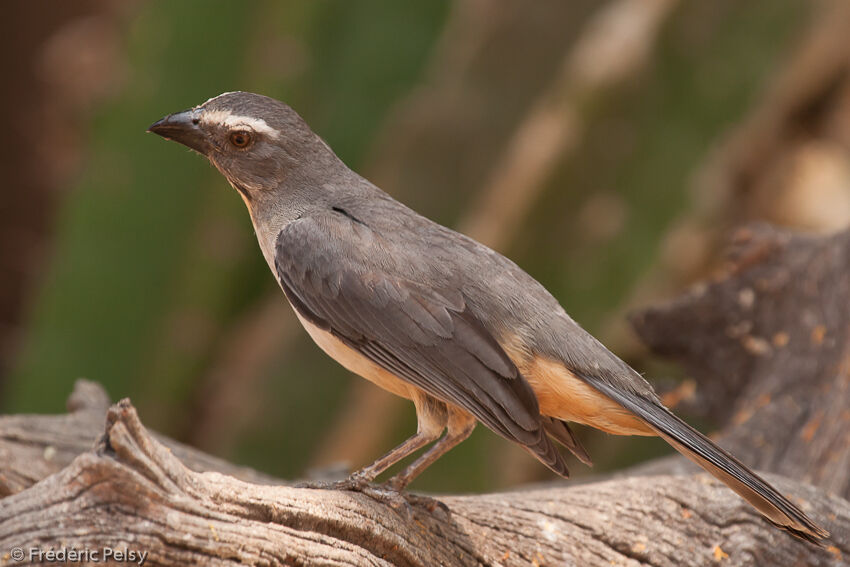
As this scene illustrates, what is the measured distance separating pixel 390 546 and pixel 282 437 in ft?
13.9

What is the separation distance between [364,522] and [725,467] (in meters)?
1.22

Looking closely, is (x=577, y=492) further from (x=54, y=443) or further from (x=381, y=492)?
(x=54, y=443)

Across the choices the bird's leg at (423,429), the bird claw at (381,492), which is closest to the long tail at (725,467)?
the bird's leg at (423,429)

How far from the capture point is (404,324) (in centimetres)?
345

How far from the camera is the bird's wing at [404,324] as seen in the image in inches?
130

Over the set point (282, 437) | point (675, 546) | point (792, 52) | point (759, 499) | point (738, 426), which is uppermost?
point (792, 52)

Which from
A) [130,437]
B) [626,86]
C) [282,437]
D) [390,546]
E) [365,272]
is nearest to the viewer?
[130,437]

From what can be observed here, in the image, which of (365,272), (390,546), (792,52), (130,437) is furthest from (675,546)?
(792,52)

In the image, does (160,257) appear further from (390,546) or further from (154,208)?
(390,546)

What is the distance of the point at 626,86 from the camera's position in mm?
6805

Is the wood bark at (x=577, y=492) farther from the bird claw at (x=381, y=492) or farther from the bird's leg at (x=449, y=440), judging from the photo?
the bird's leg at (x=449, y=440)

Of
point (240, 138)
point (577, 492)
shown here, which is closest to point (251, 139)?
point (240, 138)

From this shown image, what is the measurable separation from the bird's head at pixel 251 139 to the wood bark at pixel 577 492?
1213mm

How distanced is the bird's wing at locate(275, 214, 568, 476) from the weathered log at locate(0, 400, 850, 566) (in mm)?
420
